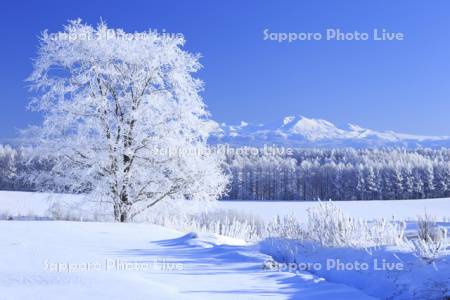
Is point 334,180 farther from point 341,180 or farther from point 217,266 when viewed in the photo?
point 217,266

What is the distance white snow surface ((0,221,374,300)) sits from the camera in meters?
4.71

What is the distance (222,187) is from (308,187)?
3751 inches

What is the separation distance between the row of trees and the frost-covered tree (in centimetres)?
7854

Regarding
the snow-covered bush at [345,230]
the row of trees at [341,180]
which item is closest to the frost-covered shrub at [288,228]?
the snow-covered bush at [345,230]

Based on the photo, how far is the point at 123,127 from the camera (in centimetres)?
1627

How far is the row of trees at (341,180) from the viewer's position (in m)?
100

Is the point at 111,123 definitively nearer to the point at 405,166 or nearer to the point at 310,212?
the point at 310,212

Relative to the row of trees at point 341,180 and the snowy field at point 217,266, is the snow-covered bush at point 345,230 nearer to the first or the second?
the snowy field at point 217,266

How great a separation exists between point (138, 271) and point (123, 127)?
10697mm

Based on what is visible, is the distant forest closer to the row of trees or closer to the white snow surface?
the row of trees

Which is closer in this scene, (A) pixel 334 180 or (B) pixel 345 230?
(B) pixel 345 230

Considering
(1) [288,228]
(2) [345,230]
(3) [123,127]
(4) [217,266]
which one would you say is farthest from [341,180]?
(4) [217,266]

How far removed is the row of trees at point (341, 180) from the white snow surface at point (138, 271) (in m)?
87.1

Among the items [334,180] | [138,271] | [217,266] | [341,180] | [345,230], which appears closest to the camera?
[138,271]
